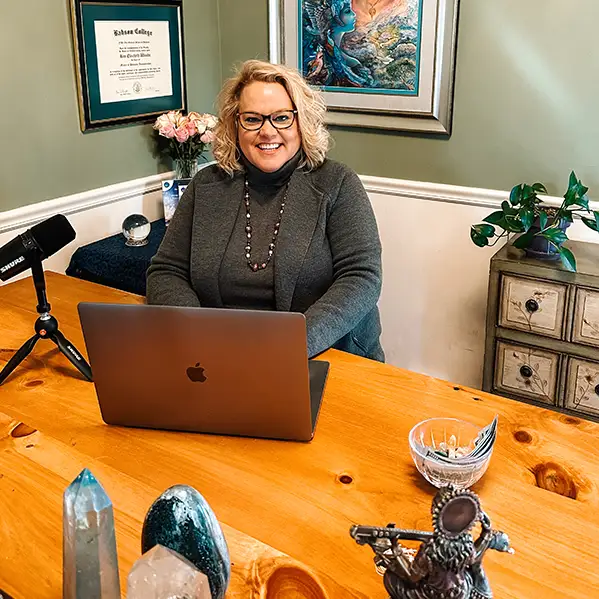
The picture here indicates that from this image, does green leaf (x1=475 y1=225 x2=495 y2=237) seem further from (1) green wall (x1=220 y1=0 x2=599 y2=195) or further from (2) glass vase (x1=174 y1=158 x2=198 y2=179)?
(2) glass vase (x1=174 y1=158 x2=198 y2=179)

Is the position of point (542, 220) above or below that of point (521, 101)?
below

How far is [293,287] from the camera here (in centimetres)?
179

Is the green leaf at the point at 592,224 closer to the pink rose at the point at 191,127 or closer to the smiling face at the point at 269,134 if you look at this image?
the smiling face at the point at 269,134

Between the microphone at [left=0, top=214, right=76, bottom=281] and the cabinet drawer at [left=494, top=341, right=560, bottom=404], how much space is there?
1516mm

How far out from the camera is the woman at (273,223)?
1.78 m

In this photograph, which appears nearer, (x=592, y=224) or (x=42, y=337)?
(x=42, y=337)

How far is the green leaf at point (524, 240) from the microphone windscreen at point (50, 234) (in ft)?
4.68

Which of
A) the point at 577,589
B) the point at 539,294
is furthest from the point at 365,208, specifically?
the point at 577,589

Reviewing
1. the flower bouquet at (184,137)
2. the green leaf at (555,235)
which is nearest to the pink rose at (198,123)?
the flower bouquet at (184,137)

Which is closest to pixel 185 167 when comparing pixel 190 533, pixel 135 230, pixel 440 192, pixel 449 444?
pixel 135 230

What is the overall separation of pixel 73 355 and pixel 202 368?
1.51 ft

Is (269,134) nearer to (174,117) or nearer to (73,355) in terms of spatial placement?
(73,355)

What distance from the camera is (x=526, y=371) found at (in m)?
2.31

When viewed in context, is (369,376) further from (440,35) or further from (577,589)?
(440,35)
